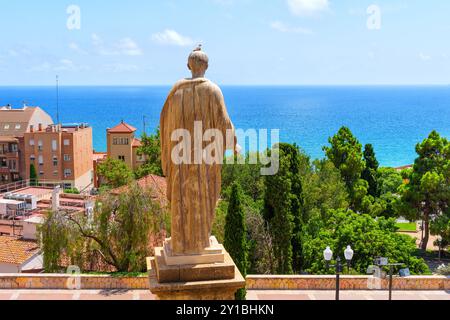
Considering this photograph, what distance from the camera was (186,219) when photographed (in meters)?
7.83

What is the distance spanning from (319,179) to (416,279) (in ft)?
43.5

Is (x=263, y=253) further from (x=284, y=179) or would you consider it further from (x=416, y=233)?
(x=416, y=233)

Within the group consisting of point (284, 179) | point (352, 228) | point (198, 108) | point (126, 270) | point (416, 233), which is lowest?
point (416, 233)

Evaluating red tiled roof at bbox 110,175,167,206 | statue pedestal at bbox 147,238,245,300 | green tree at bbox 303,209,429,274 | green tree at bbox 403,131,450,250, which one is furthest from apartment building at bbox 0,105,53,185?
statue pedestal at bbox 147,238,245,300

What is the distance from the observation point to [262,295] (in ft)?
55.7

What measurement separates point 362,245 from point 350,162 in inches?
542

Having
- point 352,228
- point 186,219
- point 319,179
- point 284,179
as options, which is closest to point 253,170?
point 319,179

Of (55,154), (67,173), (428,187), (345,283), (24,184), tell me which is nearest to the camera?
(345,283)

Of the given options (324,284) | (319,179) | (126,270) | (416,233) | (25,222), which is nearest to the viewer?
(324,284)

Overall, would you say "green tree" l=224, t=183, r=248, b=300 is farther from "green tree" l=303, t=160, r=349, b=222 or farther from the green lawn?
the green lawn

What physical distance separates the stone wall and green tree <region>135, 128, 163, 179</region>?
76.9 ft

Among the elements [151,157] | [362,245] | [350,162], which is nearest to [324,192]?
[350,162]

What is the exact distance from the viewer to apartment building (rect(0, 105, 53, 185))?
56.9 meters

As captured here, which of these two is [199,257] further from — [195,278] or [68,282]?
[68,282]
